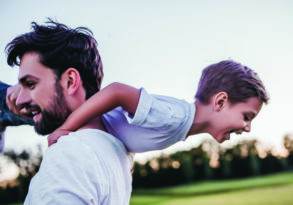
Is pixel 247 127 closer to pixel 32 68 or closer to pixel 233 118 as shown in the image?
pixel 233 118

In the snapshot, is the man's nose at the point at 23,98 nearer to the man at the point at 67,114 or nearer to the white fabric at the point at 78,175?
the man at the point at 67,114

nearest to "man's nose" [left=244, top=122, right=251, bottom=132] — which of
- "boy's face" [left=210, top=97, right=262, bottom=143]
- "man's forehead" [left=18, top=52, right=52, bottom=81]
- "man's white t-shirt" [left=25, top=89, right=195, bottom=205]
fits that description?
"boy's face" [left=210, top=97, right=262, bottom=143]

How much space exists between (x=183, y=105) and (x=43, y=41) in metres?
0.26

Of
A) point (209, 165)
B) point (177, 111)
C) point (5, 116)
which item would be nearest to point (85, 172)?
point (177, 111)

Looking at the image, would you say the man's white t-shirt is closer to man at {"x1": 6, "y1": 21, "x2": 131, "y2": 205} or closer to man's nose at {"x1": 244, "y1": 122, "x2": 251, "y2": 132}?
man at {"x1": 6, "y1": 21, "x2": 131, "y2": 205}

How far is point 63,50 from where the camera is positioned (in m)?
0.77

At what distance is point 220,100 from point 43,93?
0.41 metres

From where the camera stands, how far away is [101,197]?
1.81 feet

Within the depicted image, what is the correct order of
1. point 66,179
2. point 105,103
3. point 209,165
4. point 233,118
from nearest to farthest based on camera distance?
point 66,179 < point 105,103 < point 233,118 < point 209,165

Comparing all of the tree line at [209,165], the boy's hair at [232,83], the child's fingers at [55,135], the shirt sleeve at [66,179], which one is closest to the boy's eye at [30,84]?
the child's fingers at [55,135]

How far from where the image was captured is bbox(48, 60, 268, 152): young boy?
79cm

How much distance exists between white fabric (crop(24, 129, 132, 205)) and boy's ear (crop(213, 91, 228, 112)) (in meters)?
0.44

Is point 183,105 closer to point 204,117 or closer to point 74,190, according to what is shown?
point 204,117

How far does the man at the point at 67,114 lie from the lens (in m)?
0.52
